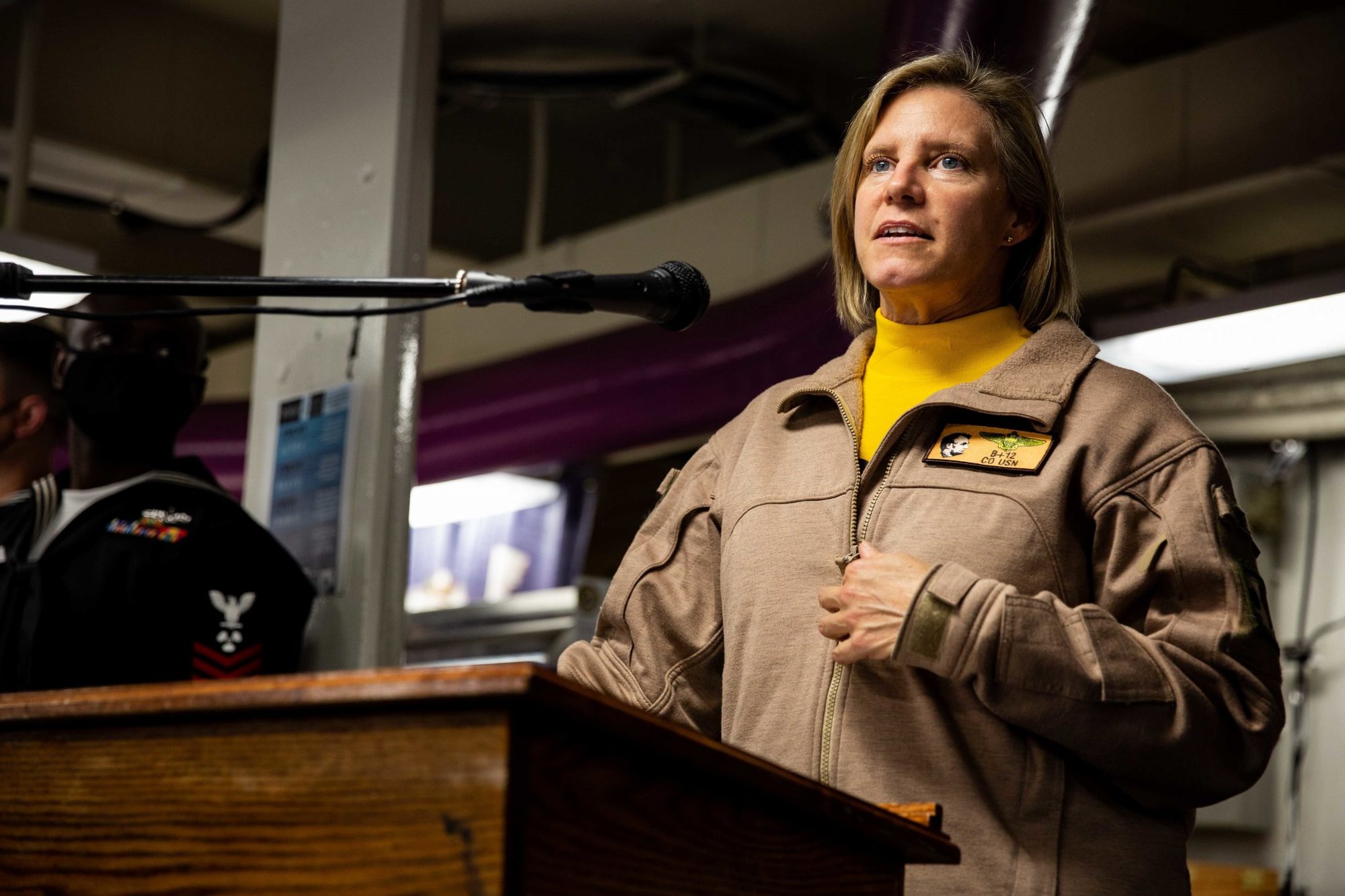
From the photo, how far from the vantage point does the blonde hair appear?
183 cm

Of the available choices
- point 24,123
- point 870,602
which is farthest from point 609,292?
point 24,123

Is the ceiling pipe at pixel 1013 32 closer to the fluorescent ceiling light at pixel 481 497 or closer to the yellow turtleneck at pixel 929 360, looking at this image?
the yellow turtleneck at pixel 929 360

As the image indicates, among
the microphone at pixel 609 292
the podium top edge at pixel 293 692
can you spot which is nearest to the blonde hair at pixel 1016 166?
the microphone at pixel 609 292

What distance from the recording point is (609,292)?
4.40 ft

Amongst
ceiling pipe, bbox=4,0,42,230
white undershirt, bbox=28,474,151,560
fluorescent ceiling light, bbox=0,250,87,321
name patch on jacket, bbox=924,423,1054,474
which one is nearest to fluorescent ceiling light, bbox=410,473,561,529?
ceiling pipe, bbox=4,0,42,230

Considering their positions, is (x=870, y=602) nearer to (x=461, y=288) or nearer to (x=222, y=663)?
→ (x=461, y=288)

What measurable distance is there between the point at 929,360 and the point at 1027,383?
6.3 inches

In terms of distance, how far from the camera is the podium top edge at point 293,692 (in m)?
0.90

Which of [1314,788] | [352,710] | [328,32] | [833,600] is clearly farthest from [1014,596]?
[1314,788]

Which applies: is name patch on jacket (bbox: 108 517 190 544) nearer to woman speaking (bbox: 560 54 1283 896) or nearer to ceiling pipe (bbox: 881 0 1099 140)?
woman speaking (bbox: 560 54 1283 896)

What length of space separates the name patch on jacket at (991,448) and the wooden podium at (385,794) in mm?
A: 571

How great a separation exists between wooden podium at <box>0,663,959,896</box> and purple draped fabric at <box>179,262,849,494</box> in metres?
3.24

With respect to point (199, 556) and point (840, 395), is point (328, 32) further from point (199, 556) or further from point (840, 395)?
point (840, 395)

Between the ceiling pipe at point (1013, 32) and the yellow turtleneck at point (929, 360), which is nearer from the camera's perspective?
the yellow turtleneck at point (929, 360)
